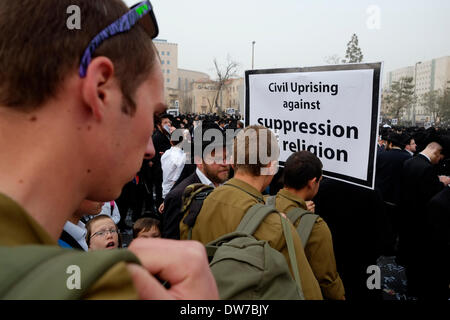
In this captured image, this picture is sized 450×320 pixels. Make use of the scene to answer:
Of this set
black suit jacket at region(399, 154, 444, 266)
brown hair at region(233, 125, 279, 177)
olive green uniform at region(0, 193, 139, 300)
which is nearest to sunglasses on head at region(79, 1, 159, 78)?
olive green uniform at region(0, 193, 139, 300)

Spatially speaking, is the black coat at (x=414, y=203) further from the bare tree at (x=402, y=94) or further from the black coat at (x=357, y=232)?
the bare tree at (x=402, y=94)

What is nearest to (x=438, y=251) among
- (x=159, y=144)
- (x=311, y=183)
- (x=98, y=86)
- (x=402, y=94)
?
(x=311, y=183)

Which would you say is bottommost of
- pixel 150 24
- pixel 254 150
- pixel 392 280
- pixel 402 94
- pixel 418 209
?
pixel 392 280

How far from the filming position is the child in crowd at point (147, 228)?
3.67 m

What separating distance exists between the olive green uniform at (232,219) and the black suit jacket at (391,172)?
528cm

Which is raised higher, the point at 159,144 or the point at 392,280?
the point at 159,144

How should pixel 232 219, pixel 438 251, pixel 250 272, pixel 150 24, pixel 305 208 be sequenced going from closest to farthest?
pixel 150 24 → pixel 250 272 → pixel 232 219 → pixel 305 208 → pixel 438 251

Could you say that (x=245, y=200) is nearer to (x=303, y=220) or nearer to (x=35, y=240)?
(x=303, y=220)

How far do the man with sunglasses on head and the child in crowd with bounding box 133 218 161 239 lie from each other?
2.92m

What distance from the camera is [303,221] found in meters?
2.55

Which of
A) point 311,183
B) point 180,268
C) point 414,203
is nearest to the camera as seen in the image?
point 180,268

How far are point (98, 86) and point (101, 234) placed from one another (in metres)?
2.47

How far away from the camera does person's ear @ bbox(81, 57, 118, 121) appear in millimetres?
738

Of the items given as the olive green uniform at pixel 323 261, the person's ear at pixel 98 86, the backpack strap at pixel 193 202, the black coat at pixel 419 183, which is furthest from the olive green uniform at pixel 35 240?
the black coat at pixel 419 183
